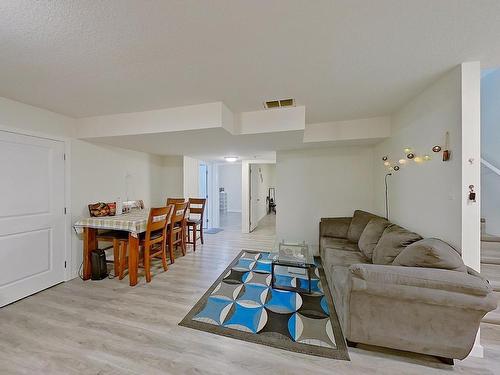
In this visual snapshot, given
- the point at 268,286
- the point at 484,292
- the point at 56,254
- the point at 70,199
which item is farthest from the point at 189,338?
the point at 70,199

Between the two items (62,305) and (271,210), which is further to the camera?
(271,210)

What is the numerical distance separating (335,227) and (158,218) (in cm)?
286

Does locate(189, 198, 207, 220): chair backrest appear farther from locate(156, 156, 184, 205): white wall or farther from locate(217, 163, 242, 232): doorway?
locate(217, 163, 242, 232): doorway

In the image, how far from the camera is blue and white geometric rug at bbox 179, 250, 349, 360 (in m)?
1.74

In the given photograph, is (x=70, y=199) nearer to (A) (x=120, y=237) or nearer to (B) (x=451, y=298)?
(A) (x=120, y=237)

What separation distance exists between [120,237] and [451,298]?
3543mm

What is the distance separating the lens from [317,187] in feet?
13.3

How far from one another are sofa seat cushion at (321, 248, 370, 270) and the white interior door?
3.64 m

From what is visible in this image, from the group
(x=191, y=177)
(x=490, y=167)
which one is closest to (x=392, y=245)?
(x=490, y=167)

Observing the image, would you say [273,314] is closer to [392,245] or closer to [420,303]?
[420,303]

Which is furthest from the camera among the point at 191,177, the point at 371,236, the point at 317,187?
the point at 191,177

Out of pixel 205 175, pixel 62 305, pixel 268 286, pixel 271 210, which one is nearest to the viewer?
pixel 62 305

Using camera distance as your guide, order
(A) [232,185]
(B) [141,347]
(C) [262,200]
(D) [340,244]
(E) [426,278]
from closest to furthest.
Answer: (E) [426,278], (B) [141,347], (D) [340,244], (C) [262,200], (A) [232,185]

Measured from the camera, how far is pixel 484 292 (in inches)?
51.0
